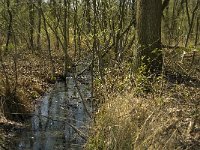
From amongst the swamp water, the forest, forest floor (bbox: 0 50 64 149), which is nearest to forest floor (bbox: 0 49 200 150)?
the forest

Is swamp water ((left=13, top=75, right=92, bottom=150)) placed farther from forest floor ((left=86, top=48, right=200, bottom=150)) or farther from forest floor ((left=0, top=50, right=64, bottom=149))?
forest floor ((left=86, top=48, right=200, bottom=150))

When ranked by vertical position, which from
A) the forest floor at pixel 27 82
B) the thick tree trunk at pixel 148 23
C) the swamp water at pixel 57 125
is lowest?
the swamp water at pixel 57 125

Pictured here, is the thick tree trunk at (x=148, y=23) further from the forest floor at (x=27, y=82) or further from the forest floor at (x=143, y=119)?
the forest floor at (x=27, y=82)

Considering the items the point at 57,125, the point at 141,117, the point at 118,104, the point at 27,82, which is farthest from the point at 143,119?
the point at 27,82

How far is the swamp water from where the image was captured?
8602 millimetres

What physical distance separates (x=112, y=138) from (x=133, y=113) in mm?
628

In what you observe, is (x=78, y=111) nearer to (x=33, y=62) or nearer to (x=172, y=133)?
(x=172, y=133)

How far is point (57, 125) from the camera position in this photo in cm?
1016

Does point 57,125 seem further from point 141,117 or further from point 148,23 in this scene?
point 141,117

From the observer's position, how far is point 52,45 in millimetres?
25984

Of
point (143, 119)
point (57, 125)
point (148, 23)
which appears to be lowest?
point (57, 125)

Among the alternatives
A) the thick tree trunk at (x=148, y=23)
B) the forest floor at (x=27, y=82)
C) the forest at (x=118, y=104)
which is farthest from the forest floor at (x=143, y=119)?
the forest floor at (x=27, y=82)

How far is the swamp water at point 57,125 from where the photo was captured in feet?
28.2

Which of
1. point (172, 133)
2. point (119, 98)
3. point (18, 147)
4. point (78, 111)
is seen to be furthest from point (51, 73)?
point (172, 133)
